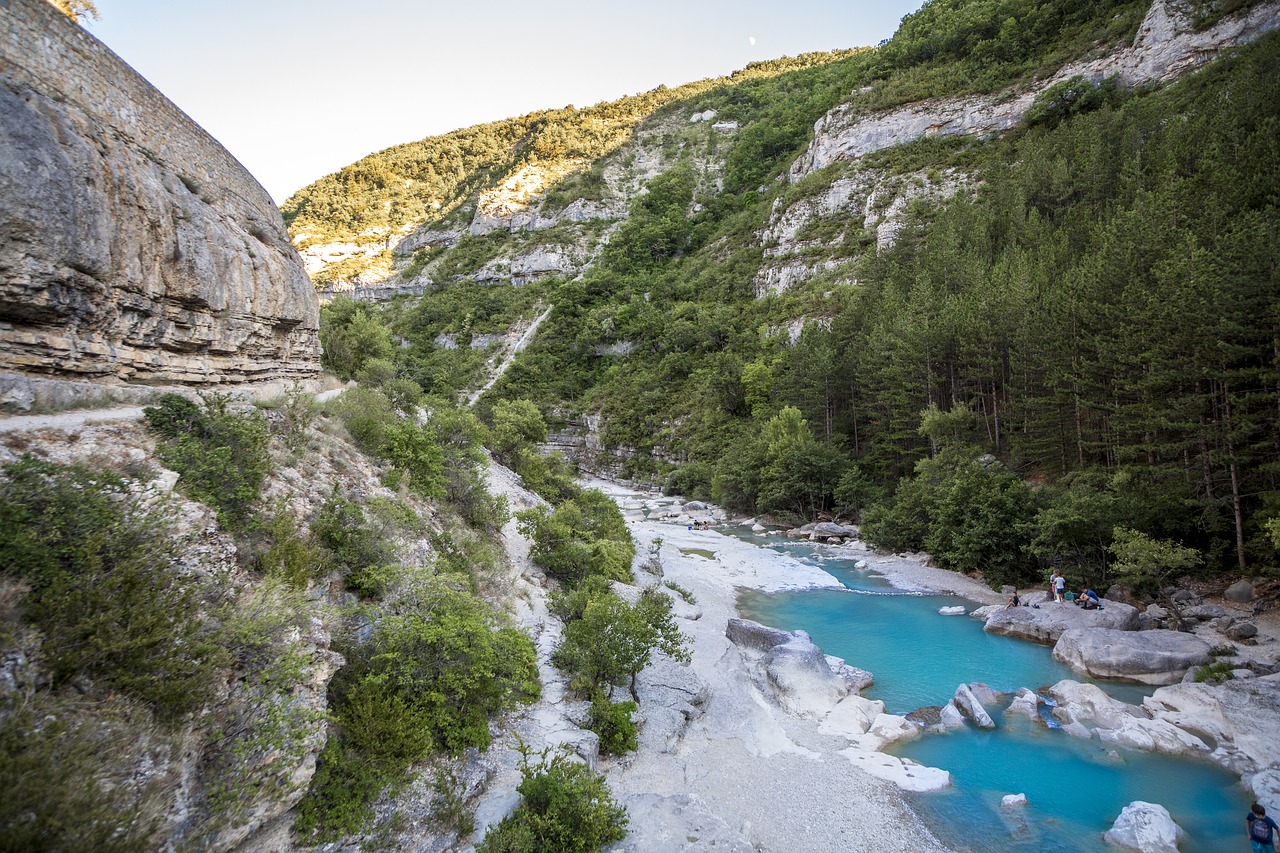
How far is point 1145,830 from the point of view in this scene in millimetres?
9227

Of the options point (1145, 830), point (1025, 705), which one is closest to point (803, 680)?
point (1025, 705)

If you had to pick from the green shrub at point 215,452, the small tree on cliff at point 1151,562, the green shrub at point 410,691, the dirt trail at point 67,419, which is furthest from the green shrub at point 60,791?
the small tree on cliff at point 1151,562

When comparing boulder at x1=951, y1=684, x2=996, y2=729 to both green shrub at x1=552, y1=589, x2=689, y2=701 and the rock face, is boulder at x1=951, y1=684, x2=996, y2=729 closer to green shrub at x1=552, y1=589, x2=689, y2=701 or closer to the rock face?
green shrub at x1=552, y1=589, x2=689, y2=701

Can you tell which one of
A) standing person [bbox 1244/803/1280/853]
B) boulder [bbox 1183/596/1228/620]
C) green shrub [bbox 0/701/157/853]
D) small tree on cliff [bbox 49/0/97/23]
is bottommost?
A: boulder [bbox 1183/596/1228/620]

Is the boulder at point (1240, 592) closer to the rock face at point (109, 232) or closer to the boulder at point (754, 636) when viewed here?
the boulder at point (754, 636)

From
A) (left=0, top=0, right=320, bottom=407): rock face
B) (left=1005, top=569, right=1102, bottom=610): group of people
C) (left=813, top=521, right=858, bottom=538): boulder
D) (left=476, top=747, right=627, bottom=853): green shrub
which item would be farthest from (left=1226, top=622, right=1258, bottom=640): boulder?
(left=0, top=0, right=320, bottom=407): rock face

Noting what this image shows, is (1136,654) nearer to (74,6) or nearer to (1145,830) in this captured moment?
(1145,830)

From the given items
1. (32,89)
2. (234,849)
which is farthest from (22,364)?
(234,849)

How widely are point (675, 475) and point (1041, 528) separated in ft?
108

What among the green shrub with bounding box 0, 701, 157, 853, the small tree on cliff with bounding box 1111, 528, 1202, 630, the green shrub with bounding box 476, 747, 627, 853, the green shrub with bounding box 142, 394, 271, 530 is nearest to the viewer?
the green shrub with bounding box 0, 701, 157, 853

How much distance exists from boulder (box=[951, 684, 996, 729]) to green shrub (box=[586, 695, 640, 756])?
8.68 meters

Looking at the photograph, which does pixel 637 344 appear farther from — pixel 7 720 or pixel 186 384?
pixel 7 720

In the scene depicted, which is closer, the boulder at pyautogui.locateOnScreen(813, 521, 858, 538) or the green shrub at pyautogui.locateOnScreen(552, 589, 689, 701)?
the green shrub at pyautogui.locateOnScreen(552, 589, 689, 701)

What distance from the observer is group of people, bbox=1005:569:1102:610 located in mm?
18203
